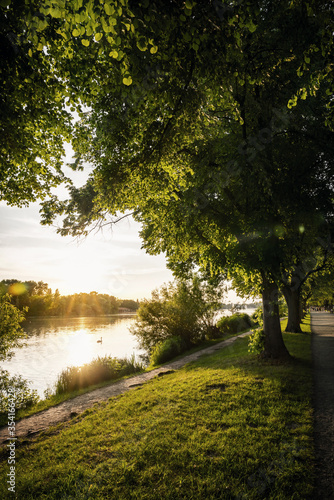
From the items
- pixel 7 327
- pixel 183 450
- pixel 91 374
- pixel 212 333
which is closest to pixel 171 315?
pixel 212 333

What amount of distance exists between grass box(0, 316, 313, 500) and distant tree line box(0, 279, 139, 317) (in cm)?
6786

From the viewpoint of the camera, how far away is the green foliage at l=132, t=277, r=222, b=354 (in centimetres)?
2033

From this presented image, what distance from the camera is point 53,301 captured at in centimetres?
9044

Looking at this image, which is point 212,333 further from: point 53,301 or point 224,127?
point 53,301

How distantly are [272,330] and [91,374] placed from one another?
8.68 meters

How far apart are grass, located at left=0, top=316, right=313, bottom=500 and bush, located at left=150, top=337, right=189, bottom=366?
29.2 feet

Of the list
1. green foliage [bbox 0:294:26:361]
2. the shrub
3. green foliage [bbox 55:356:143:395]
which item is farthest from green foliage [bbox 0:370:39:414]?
the shrub

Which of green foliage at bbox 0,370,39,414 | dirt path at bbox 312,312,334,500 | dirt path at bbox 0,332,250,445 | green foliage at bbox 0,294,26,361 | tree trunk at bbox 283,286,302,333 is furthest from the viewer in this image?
tree trunk at bbox 283,286,302,333

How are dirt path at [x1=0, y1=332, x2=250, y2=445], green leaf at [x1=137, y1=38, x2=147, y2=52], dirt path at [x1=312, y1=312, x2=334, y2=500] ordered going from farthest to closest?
dirt path at [x1=0, y1=332, x2=250, y2=445]
dirt path at [x1=312, y1=312, x2=334, y2=500]
green leaf at [x1=137, y1=38, x2=147, y2=52]

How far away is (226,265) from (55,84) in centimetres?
763

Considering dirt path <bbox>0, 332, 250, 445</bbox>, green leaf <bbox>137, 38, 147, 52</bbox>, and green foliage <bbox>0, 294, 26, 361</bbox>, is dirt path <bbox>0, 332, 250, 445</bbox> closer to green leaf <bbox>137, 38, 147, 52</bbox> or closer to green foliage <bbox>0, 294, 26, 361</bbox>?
green foliage <bbox>0, 294, 26, 361</bbox>

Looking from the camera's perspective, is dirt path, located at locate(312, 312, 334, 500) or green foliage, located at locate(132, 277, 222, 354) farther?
green foliage, located at locate(132, 277, 222, 354)

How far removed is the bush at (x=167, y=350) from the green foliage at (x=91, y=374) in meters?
2.39

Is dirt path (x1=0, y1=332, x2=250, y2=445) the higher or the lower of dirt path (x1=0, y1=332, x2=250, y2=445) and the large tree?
the lower
